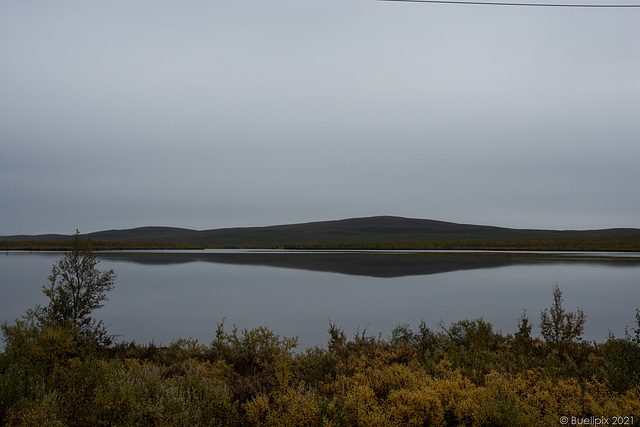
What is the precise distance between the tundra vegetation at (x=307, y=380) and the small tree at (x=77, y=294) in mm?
28

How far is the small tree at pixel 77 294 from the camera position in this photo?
721cm

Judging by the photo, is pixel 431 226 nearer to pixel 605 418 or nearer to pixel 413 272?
pixel 413 272

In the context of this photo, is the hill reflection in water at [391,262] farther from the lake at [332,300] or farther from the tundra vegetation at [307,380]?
the tundra vegetation at [307,380]

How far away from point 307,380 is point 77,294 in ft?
16.3

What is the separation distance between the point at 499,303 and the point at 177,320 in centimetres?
876

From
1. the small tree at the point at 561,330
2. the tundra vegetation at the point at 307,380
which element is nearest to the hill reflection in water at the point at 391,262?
the small tree at the point at 561,330

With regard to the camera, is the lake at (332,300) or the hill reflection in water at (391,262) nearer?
the lake at (332,300)

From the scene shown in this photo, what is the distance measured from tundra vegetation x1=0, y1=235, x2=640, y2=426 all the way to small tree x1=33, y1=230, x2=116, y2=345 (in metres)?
0.03

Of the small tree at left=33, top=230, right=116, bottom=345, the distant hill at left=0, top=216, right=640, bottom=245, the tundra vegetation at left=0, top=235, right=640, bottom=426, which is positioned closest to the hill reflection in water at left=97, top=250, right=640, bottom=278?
the tundra vegetation at left=0, top=235, right=640, bottom=426

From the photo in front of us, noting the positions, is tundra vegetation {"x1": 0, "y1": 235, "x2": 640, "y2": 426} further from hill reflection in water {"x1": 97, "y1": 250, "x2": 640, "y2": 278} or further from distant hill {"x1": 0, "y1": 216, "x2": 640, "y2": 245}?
distant hill {"x1": 0, "y1": 216, "x2": 640, "y2": 245}

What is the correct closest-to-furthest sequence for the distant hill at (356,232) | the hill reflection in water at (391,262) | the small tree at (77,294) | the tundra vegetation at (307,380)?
the tundra vegetation at (307,380) < the small tree at (77,294) < the hill reflection in water at (391,262) < the distant hill at (356,232)

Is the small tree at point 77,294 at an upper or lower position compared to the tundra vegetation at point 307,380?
upper

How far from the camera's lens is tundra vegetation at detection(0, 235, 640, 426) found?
3.94 m

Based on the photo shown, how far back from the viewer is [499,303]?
11.5 metres
